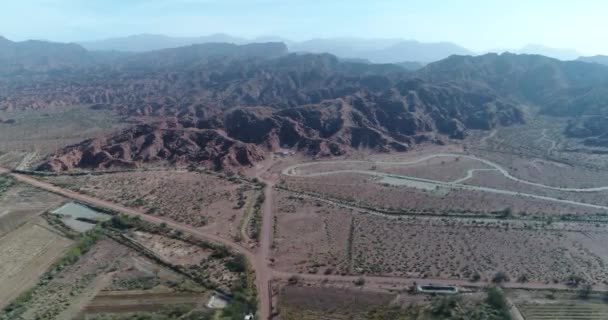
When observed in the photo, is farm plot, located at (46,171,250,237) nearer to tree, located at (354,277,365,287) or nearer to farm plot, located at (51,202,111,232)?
farm plot, located at (51,202,111,232)

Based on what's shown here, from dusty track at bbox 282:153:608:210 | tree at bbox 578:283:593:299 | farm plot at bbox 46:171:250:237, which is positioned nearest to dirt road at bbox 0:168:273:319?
farm plot at bbox 46:171:250:237

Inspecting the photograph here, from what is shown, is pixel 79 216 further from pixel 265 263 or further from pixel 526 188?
pixel 526 188

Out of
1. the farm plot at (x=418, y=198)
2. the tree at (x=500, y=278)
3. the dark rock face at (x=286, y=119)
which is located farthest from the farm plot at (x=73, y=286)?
the tree at (x=500, y=278)

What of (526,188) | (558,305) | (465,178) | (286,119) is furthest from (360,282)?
(286,119)

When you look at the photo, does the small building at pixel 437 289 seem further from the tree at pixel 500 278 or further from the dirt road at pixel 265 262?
the dirt road at pixel 265 262

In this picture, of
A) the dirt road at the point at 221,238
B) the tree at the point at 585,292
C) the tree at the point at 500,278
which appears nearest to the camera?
the tree at the point at 585,292
